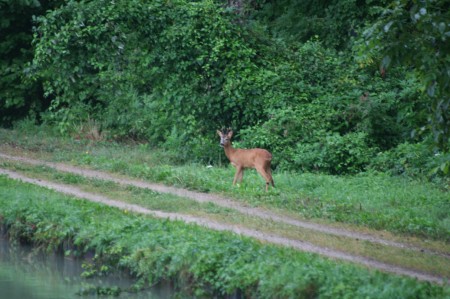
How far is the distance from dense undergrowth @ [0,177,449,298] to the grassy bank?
294 centimetres

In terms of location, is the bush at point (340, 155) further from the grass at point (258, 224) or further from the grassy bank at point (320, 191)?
the grass at point (258, 224)

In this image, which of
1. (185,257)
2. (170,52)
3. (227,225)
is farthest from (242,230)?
(170,52)

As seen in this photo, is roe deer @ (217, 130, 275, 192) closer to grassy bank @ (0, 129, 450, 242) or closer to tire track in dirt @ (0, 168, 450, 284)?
grassy bank @ (0, 129, 450, 242)

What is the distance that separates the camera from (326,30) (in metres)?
25.9

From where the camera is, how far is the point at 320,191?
630 inches

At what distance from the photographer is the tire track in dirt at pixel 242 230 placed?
1036 centimetres

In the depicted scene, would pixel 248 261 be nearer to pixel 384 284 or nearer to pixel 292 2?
pixel 384 284

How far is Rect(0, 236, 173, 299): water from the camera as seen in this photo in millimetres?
10383

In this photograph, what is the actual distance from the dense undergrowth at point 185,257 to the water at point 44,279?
16 centimetres

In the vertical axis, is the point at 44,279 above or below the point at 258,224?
below

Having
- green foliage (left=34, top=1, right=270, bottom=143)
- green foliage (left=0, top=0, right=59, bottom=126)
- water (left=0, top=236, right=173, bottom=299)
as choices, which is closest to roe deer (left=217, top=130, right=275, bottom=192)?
green foliage (left=34, top=1, right=270, bottom=143)

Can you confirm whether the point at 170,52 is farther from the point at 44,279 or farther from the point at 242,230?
the point at 44,279

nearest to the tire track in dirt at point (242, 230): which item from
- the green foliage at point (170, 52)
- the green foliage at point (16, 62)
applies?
the green foliage at point (170, 52)

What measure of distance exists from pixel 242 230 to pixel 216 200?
274 cm
